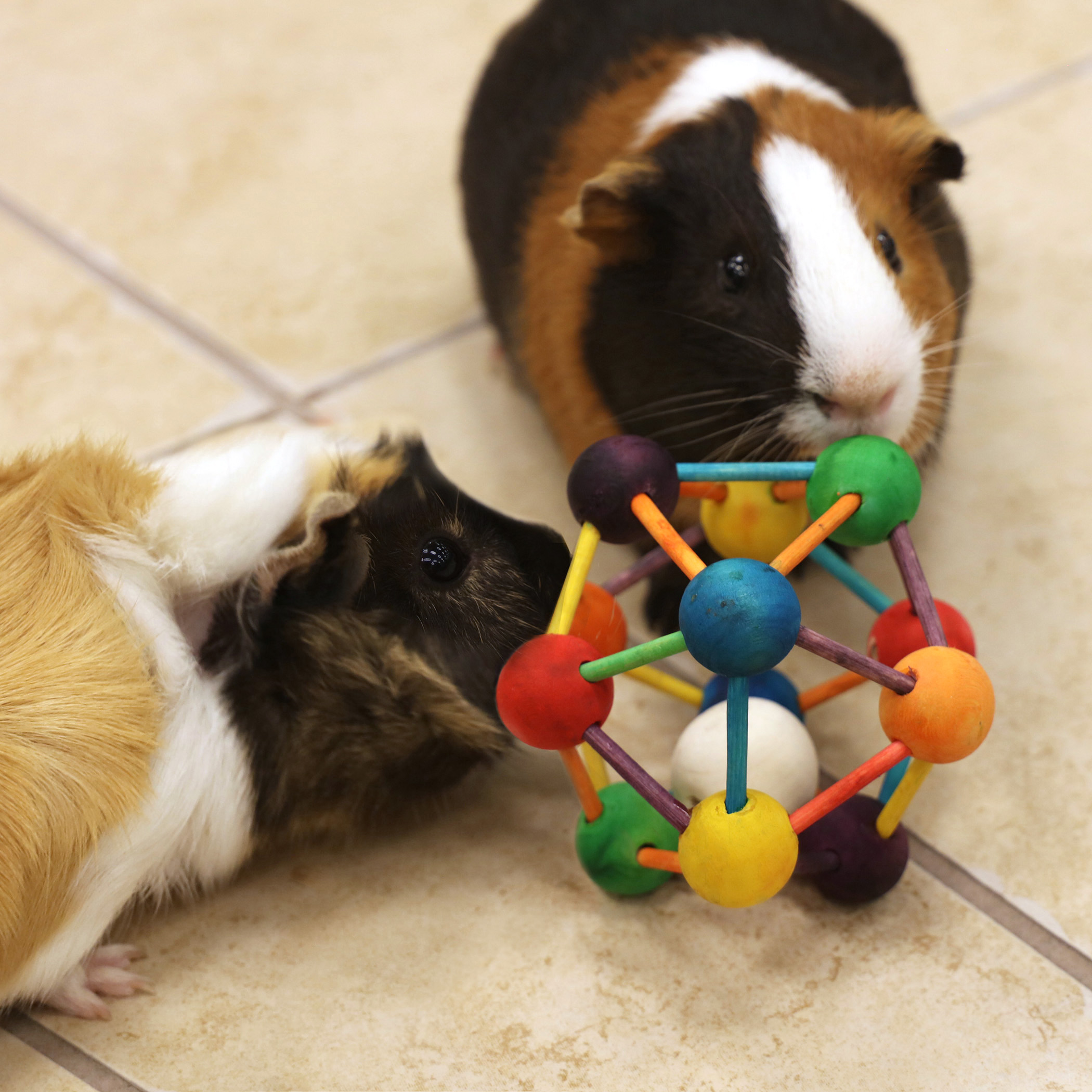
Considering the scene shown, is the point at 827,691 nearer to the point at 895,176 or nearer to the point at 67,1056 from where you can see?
the point at 895,176

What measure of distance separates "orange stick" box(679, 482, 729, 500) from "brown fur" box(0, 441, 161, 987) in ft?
1.77

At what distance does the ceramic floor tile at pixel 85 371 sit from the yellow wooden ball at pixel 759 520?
3.01 ft

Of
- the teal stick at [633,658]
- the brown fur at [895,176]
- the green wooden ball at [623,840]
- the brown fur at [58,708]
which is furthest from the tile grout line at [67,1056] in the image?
the brown fur at [895,176]

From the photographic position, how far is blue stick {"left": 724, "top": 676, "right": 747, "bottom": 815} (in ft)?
3.20

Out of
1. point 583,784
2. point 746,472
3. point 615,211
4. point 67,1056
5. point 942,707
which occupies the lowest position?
point 67,1056

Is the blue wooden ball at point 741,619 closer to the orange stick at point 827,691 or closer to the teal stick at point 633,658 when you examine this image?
the teal stick at point 633,658

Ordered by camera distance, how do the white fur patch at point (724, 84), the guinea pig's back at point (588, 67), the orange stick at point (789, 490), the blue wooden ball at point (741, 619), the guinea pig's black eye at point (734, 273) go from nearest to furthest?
the blue wooden ball at point (741, 619), the orange stick at point (789, 490), the guinea pig's black eye at point (734, 273), the white fur patch at point (724, 84), the guinea pig's back at point (588, 67)

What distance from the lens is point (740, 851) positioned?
962 millimetres

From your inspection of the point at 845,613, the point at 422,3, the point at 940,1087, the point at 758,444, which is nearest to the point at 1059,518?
the point at 845,613

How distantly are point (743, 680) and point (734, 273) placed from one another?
1.83 ft

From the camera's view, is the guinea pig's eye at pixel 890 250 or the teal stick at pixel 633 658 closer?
the teal stick at pixel 633 658

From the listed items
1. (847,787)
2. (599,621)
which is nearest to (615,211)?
(599,621)

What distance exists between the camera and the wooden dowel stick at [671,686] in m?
1.25

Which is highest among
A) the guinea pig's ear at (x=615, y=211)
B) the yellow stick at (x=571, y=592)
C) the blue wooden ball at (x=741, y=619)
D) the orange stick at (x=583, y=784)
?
the guinea pig's ear at (x=615, y=211)
